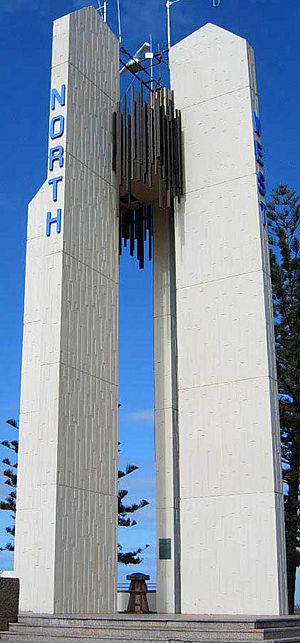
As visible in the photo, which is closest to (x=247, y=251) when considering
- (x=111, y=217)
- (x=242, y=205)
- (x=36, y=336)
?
(x=242, y=205)

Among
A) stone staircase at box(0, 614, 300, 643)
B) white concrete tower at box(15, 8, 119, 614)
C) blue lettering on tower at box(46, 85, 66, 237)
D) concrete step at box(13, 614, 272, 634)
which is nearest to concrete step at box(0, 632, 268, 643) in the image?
stone staircase at box(0, 614, 300, 643)

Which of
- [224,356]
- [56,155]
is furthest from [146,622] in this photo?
[56,155]

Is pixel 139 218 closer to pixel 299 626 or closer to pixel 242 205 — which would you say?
pixel 242 205

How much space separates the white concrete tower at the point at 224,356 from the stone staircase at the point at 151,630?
1.61 m

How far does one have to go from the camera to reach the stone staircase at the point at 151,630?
314 inches

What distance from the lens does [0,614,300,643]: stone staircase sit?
7969mm

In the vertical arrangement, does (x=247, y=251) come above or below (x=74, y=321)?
above

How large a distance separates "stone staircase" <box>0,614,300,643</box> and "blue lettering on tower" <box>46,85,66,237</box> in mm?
4698

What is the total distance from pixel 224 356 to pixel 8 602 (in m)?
3.96

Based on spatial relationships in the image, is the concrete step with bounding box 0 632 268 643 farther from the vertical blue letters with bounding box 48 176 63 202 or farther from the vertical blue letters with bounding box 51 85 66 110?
the vertical blue letters with bounding box 51 85 66 110

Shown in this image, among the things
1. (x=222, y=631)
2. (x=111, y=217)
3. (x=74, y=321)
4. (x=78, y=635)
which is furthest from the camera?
(x=111, y=217)

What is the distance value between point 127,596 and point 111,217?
5363 millimetres

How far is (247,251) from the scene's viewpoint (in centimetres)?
1118

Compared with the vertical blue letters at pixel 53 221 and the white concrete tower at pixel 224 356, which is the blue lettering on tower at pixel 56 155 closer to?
the vertical blue letters at pixel 53 221
